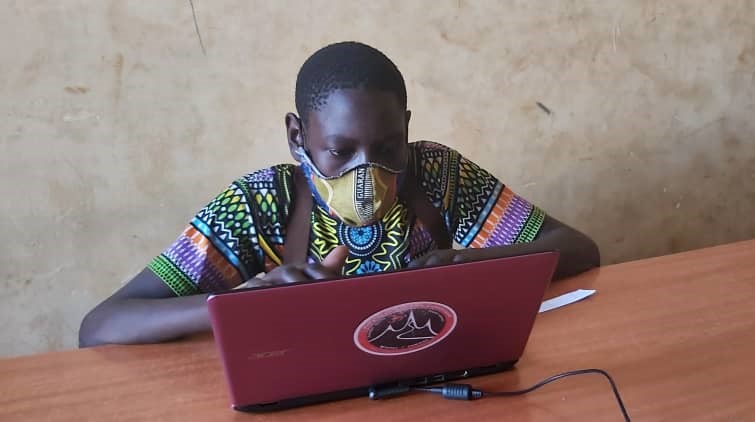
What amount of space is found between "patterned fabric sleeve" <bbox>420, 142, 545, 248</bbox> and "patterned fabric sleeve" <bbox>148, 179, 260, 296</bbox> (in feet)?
1.36

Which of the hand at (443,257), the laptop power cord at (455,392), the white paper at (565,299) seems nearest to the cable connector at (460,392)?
the laptop power cord at (455,392)

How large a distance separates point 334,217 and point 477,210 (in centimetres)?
35

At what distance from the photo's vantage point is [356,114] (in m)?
1.10

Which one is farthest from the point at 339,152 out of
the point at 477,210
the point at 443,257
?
the point at 477,210

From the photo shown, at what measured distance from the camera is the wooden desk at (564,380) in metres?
0.85

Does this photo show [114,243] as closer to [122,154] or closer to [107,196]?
[107,196]

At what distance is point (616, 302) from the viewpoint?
1.17m

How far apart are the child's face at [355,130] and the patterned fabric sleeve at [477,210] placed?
265mm

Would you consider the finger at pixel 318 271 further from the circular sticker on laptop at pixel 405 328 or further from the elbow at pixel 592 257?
the elbow at pixel 592 257

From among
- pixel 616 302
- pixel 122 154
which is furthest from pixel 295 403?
pixel 122 154

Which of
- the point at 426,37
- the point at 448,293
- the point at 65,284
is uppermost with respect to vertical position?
the point at 426,37

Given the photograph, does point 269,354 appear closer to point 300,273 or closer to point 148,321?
point 300,273

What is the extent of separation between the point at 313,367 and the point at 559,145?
138 centimetres

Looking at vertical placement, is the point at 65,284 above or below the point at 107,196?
below
